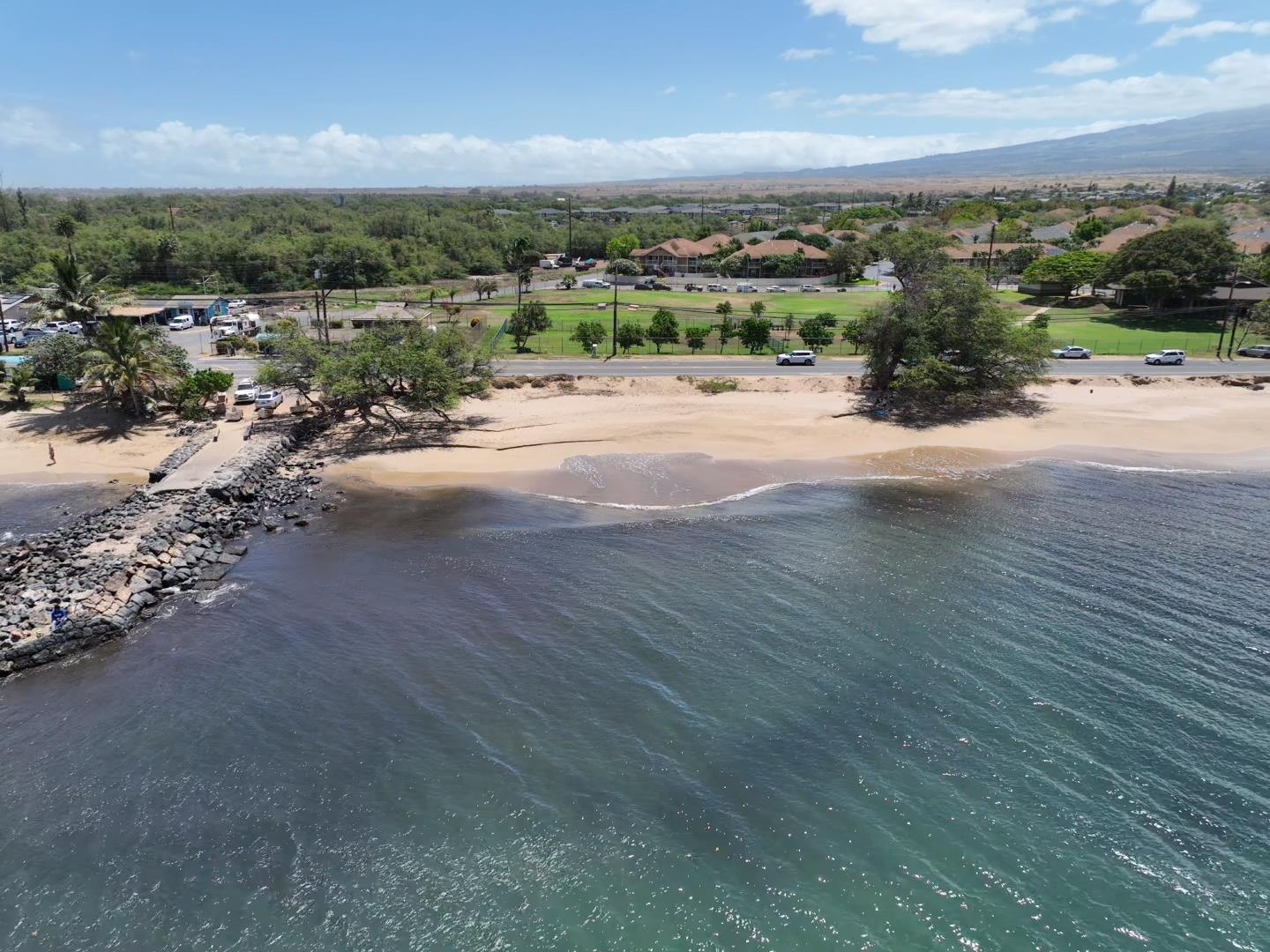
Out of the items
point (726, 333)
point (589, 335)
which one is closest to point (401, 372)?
point (589, 335)

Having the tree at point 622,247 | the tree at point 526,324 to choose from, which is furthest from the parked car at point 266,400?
the tree at point 622,247

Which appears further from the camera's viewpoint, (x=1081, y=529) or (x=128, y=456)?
(x=128, y=456)

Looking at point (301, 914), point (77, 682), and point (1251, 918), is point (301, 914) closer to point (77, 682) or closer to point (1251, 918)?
point (77, 682)

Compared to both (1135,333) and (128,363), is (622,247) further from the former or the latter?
(128,363)

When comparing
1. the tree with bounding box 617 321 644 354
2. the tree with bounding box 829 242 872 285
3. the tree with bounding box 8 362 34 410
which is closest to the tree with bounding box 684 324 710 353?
the tree with bounding box 617 321 644 354

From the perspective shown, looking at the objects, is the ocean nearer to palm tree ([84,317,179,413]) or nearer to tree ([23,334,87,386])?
palm tree ([84,317,179,413])

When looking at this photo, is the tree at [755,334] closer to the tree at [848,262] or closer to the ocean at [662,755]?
the ocean at [662,755]

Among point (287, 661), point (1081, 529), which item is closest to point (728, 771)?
point (287, 661)
